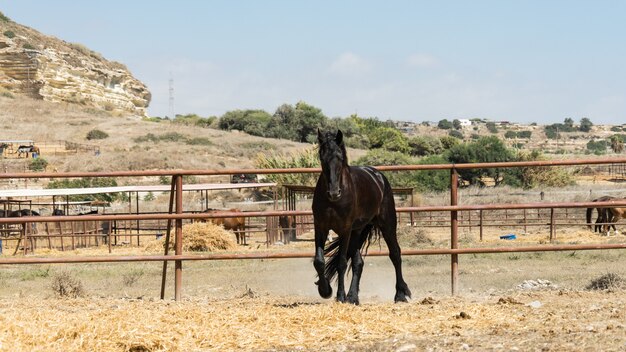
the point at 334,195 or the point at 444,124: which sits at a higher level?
the point at 444,124

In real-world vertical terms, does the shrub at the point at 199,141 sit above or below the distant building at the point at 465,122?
below

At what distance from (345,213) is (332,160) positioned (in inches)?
23.1

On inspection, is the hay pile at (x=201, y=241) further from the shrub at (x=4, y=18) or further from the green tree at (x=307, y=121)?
the shrub at (x=4, y=18)

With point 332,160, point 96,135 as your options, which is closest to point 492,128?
point 96,135

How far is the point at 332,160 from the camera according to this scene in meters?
7.54

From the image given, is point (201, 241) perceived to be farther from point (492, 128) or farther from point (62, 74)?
point (492, 128)

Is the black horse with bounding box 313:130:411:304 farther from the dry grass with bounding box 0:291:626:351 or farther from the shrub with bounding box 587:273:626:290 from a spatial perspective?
the shrub with bounding box 587:273:626:290

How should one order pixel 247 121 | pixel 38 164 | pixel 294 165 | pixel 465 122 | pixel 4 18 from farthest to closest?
pixel 465 122
pixel 4 18
pixel 247 121
pixel 38 164
pixel 294 165

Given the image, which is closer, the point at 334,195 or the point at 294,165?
the point at 334,195

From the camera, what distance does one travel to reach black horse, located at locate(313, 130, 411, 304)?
7605 mm

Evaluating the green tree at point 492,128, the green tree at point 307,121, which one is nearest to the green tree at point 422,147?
the green tree at point 307,121

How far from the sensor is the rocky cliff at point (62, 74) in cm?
8975

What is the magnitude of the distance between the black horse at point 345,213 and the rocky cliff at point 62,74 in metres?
85.1

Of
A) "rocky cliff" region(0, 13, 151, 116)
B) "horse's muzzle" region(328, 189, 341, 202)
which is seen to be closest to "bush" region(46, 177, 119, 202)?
"horse's muzzle" region(328, 189, 341, 202)
